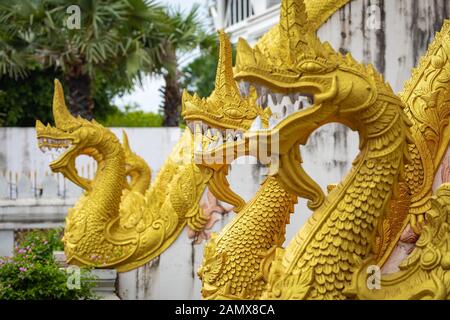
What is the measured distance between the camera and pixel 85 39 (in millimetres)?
14922

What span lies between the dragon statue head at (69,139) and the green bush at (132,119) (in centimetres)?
1420

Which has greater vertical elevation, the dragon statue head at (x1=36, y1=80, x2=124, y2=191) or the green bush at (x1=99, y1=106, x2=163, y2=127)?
the green bush at (x1=99, y1=106, x2=163, y2=127)

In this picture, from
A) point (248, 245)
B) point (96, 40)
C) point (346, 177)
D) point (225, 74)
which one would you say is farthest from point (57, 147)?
point (96, 40)

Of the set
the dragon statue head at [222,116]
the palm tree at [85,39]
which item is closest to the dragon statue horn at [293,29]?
the dragon statue head at [222,116]

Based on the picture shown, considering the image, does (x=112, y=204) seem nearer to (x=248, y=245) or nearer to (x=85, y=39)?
(x=248, y=245)

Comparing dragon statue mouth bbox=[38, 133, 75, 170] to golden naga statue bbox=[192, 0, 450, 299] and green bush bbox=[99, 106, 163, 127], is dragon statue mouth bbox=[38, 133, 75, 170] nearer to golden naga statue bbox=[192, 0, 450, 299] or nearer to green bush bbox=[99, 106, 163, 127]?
golden naga statue bbox=[192, 0, 450, 299]

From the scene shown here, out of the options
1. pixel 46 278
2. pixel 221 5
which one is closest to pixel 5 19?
pixel 221 5

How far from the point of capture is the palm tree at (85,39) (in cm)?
1467

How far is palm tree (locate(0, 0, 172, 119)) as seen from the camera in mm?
14672

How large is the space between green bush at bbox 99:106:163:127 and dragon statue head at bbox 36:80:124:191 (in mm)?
14200

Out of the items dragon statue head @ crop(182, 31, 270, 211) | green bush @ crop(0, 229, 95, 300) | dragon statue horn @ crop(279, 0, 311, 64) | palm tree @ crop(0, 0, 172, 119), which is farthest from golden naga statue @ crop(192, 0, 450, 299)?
palm tree @ crop(0, 0, 172, 119)

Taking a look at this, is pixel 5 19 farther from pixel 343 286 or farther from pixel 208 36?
pixel 343 286
